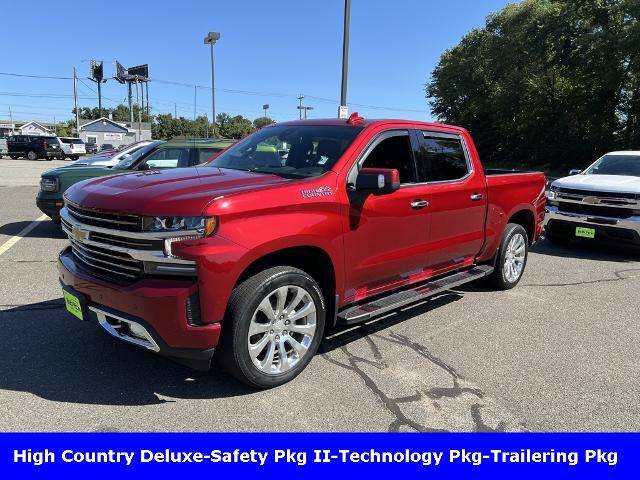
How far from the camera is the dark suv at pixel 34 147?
130ft

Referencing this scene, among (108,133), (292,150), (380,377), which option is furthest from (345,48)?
(108,133)

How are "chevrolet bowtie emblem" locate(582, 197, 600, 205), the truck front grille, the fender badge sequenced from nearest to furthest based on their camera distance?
the truck front grille → the fender badge → "chevrolet bowtie emblem" locate(582, 197, 600, 205)

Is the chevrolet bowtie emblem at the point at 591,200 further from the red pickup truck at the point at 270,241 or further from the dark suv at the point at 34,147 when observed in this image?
the dark suv at the point at 34,147

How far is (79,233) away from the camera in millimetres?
3568

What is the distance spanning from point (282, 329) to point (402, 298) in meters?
1.25

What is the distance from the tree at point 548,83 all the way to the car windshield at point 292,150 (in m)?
25.9

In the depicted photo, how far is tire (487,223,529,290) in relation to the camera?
5.89m

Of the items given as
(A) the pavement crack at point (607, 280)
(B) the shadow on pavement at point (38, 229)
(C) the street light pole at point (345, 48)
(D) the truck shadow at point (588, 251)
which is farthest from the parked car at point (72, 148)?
(A) the pavement crack at point (607, 280)

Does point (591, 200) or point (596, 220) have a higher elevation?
point (591, 200)

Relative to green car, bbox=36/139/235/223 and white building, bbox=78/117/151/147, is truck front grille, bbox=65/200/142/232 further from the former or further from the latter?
white building, bbox=78/117/151/147

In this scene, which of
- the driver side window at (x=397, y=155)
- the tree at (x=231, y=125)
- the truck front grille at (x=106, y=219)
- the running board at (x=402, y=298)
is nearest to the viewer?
the truck front grille at (x=106, y=219)

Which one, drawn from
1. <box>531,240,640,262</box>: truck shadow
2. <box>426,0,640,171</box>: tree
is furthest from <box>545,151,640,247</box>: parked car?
<box>426,0,640,171</box>: tree

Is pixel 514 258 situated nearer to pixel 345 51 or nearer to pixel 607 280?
pixel 607 280

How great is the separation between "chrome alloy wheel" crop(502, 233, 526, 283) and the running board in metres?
0.57
